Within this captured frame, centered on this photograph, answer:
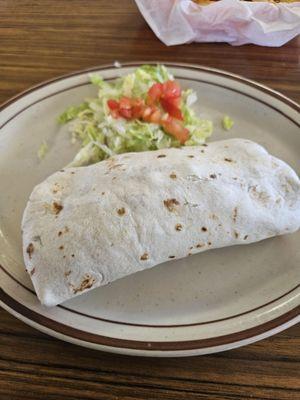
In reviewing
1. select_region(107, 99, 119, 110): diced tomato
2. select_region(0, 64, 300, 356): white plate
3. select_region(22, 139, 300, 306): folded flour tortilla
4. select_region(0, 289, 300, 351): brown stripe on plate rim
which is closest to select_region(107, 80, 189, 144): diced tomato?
select_region(107, 99, 119, 110): diced tomato

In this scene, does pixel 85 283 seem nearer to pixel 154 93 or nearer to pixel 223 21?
pixel 154 93

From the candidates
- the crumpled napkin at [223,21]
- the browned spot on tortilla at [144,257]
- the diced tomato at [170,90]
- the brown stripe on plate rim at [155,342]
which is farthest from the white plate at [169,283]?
the crumpled napkin at [223,21]

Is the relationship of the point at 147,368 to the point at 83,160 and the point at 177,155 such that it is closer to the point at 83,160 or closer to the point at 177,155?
the point at 177,155

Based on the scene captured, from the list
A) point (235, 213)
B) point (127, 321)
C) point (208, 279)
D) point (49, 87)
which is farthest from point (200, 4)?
point (127, 321)

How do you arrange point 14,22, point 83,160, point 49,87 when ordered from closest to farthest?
point 83,160, point 49,87, point 14,22

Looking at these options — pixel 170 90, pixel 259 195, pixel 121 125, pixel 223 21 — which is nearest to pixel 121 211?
pixel 259 195

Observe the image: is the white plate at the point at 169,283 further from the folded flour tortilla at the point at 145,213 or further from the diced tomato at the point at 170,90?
the diced tomato at the point at 170,90
